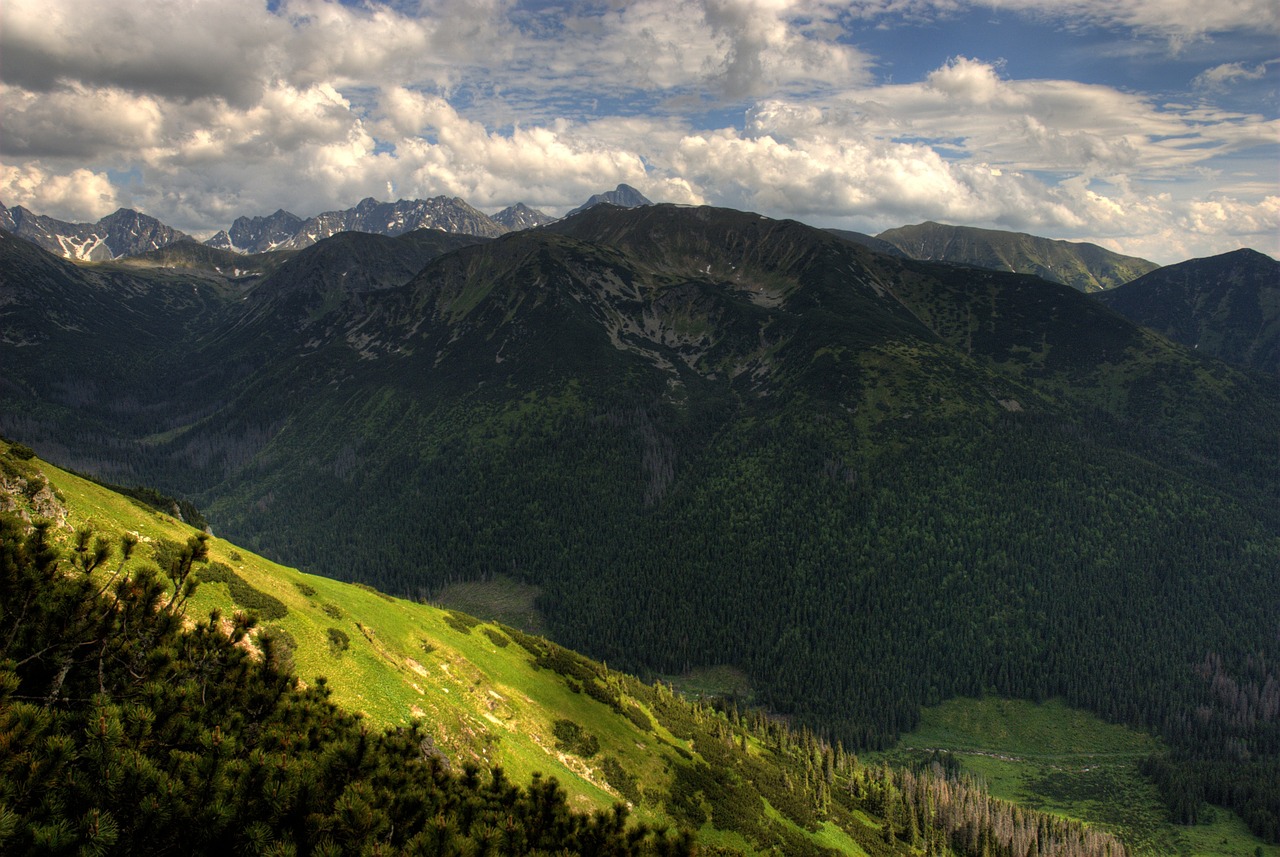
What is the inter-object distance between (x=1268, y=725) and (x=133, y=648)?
29174cm

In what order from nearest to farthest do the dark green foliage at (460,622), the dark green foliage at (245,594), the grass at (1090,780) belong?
1. the dark green foliage at (245,594)
2. the dark green foliage at (460,622)
3. the grass at (1090,780)

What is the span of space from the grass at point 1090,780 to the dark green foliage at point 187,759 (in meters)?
194

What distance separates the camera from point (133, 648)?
17344 mm

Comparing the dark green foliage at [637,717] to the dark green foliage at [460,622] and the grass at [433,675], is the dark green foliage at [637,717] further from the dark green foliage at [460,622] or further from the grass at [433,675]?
the dark green foliage at [460,622]

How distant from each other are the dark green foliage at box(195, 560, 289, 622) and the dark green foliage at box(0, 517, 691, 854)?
113 feet

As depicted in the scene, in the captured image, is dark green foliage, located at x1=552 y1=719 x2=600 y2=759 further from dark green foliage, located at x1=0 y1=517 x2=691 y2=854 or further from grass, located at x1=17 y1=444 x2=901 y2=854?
dark green foliage, located at x1=0 y1=517 x2=691 y2=854

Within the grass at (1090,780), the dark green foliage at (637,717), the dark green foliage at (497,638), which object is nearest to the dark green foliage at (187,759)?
the dark green foliage at (497,638)

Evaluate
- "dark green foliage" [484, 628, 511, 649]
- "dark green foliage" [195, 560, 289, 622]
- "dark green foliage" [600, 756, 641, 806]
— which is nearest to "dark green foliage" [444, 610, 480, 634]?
"dark green foliage" [484, 628, 511, 649]

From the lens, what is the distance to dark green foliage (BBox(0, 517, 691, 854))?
11.6 m

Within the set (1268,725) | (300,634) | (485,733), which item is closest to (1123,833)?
(1268,725)

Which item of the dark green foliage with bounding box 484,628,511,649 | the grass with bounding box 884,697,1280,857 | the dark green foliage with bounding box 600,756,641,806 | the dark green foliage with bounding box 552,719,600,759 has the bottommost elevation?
the grass with bounding box 884,697,1280,857

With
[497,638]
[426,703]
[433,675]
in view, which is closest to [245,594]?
[426,703]

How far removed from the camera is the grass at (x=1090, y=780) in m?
151

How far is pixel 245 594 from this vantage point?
50.8m
